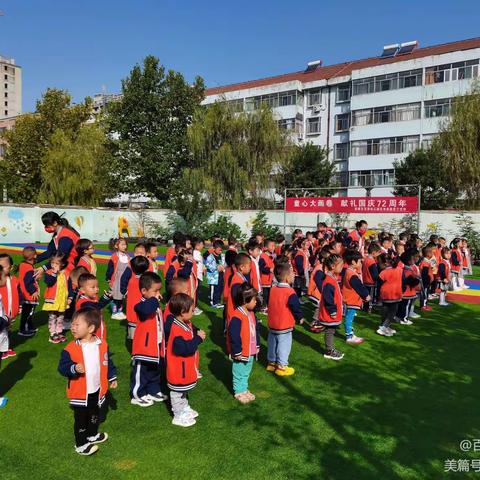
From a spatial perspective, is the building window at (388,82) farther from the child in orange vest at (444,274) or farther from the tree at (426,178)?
the child in orange vest at (444,274)

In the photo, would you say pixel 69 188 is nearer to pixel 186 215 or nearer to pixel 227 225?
pixel 186 215

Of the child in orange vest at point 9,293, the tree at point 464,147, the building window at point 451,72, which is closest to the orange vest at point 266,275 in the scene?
the child in orange vest at point 9,293

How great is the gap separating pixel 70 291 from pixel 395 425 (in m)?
5.19

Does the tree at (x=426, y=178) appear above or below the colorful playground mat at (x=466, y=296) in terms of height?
above

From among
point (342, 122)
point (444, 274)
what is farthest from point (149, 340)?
point (342, 122)

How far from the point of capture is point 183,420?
4.32 m

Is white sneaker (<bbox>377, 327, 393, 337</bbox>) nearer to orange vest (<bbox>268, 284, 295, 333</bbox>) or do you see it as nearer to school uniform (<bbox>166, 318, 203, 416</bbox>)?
orange vest (<bbox>268, 284, 295, 333</bbox>)

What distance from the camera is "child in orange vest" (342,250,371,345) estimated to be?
23.1 ft

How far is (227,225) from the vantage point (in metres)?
26.3

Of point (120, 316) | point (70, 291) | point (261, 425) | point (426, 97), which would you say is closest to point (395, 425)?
point (261, 425)

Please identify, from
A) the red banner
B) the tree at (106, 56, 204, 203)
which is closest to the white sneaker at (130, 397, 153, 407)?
the red banner

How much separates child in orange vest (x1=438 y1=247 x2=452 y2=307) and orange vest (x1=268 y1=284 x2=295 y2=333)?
5.75 metres

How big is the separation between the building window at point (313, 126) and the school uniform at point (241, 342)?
42.4 m

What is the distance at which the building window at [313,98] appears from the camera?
146ft
